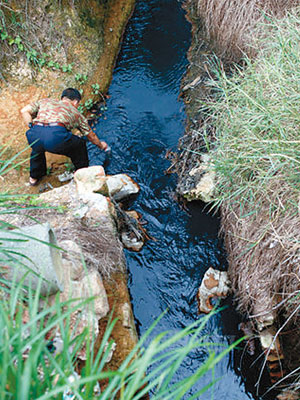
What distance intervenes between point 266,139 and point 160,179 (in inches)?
61.9

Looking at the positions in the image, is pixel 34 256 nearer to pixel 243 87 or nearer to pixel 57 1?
pixel 243 87

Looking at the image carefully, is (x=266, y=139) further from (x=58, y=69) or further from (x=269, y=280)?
(x=58, y=69)

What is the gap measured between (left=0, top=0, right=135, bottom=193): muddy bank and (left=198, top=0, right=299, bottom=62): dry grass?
1426 mm

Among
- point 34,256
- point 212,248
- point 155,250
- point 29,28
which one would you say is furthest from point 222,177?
point 29,28

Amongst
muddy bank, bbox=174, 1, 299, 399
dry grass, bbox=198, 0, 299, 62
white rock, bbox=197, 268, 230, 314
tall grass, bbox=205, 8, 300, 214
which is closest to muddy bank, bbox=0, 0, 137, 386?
white rock, bbox=197, 268, 230, 314

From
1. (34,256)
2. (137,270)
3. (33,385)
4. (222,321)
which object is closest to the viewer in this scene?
(33,385)

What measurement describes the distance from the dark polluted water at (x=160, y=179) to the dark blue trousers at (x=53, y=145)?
424 mm

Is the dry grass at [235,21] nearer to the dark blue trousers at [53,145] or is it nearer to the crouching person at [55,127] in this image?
the crouching person at [55,127]

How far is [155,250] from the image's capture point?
3633mm

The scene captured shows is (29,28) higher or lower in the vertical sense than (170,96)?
higher

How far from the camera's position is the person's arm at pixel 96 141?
4.08 metres

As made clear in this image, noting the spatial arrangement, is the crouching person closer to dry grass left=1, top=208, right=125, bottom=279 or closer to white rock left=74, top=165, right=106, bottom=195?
white rock left=74, top=165, right=106, bottom=195

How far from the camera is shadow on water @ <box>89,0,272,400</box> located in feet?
10.6

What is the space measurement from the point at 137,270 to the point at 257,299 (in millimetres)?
1212
